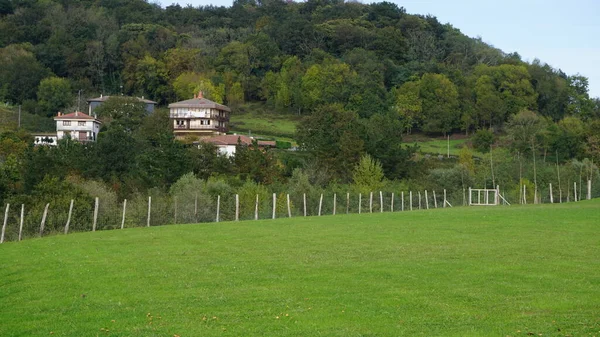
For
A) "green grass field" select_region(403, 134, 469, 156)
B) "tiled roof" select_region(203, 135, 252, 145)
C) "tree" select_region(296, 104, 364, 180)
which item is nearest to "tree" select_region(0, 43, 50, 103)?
"tiled roof" select_region(203, 135, 252, 145)

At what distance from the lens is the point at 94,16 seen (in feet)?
584

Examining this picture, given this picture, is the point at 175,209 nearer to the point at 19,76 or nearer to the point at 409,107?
the point at 409,107

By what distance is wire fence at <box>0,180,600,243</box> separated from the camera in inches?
1713

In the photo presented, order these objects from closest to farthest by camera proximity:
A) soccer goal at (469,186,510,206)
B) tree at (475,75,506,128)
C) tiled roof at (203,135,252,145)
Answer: soccer goal at (469,186,510,206) < tiled roof at (203,135,252,145) < tree at (475,75,506,128)

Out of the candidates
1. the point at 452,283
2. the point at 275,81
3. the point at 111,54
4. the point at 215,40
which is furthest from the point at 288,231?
the point at 215,40

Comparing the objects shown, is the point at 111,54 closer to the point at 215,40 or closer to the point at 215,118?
the point at 215,40

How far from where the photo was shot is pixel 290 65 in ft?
510

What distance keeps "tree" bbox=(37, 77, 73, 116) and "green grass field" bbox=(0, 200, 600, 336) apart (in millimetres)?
110981

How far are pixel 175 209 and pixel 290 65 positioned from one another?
111 meters

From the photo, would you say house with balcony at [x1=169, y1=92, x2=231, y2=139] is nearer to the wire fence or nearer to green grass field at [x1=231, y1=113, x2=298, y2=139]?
green grass field at [x1=231, y1=113, x2=298, y2=139]

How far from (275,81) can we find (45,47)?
4835 cm

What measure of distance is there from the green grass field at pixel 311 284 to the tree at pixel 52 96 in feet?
364

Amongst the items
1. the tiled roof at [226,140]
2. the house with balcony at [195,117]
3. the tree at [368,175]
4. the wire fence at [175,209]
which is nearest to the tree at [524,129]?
the tree at [368,175]

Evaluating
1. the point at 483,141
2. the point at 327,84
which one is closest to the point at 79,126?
the point at 327,84
